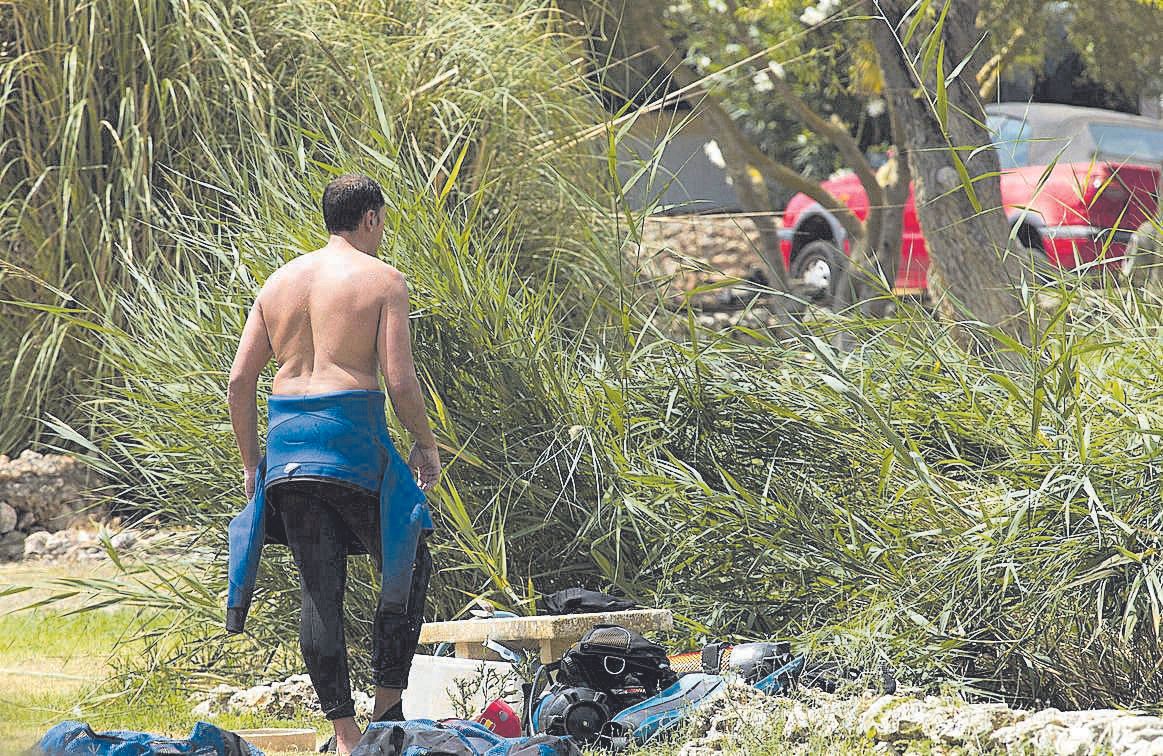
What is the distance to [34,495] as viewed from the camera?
8.07 metres

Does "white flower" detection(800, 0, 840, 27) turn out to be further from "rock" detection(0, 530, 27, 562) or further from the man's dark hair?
the man's dark hair

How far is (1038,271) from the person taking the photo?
4.92m

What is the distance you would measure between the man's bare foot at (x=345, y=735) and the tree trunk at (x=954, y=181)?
163 inches

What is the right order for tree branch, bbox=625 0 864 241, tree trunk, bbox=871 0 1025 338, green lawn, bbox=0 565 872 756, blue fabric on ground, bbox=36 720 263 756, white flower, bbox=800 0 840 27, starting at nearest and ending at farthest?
blue fabric on ground, bbox=36 720 263 756 → green lawn, bbox=0 565 872 756 → tree trunk, bbox=871 0 1025 338 → tree branch, bbox=625 0 864 241 → white flower, bbox=800 0 840 27

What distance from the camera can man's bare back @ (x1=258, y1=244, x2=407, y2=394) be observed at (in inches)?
157

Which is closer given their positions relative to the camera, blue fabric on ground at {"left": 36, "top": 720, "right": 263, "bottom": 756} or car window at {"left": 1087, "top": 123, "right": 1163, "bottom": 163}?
blue fabric on ground at {"left": 36, "top": 720, "right": 263, "bottom": 756}

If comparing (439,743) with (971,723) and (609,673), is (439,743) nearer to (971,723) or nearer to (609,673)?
(609,673)

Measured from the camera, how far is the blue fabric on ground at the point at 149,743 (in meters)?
3.38

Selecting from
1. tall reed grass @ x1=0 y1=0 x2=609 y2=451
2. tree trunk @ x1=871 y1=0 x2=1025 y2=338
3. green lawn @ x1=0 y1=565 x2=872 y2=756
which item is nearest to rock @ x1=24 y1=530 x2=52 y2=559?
tall reed grass @ x1=0 y1=0 x2=609 y2=451

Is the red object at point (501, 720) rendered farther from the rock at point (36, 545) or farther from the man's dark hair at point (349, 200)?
the rock at point (36, 545)

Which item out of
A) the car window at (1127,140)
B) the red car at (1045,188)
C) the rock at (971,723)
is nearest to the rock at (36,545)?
the red car at (1045,188)

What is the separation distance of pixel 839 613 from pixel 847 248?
9.40 metres

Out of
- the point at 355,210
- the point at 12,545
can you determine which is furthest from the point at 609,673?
the point at 12,545

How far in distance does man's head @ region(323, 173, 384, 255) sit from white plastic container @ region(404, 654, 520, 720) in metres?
Answer: 1.35
